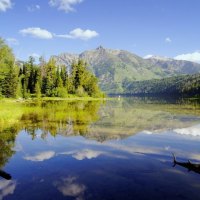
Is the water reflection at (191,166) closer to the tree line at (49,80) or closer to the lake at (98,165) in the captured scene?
the lake at (98,165)

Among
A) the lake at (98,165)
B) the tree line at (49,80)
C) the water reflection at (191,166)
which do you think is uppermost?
the tree line at (49,80)

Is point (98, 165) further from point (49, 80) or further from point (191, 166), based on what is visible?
point (49, 80)

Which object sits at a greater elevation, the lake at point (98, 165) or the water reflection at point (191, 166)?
the water reflection at point (191, 166)

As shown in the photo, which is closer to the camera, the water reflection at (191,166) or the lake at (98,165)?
the lake at (98,165)

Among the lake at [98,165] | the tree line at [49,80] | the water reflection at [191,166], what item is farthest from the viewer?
the tree line at [49,80]

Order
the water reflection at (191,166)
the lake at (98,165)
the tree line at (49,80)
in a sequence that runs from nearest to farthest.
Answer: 1. the lake at (98,165)
2. the water reflection at (191,166)
3. the tree line at (49,80)

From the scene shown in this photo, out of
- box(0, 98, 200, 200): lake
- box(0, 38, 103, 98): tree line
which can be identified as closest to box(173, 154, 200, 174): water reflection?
box(0, 98, 200, 200): lake

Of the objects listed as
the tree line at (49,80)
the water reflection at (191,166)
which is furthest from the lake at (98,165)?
the tree line at (49,80)

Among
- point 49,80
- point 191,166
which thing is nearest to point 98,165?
point 191,166

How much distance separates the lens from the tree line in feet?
457

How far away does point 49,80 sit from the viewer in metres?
162

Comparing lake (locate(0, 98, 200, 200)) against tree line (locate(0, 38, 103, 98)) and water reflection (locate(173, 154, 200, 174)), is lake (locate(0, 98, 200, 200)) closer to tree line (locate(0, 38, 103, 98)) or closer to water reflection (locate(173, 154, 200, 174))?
water reflection (locate(173, 154, 200, 174))

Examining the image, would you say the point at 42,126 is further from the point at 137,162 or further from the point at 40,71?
the point at 40,71

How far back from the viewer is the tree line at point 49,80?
139 metres
